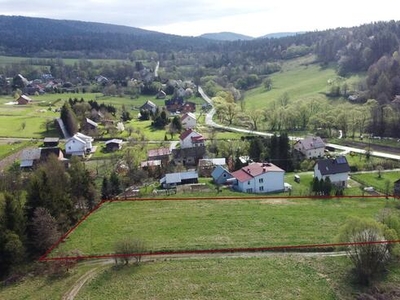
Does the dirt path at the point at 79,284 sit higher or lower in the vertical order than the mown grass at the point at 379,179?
lower

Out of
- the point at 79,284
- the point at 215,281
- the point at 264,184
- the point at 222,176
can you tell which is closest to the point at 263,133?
the point at 222,176

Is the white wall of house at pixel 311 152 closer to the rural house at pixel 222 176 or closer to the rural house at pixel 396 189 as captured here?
the rural house at pixel 396 189

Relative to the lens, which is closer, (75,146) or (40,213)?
(40,213)

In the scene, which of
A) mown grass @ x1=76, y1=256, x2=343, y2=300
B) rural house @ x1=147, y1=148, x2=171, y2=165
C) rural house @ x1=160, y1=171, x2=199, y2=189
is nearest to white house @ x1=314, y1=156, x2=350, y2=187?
rural house @ x1=160, y1=171, x2=199, y2=189

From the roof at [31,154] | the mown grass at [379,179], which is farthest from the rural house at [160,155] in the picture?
the mown grass at [379,179]

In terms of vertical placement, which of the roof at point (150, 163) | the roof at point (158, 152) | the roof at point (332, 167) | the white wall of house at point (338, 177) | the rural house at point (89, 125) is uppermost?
the rural house at point (89, 125)

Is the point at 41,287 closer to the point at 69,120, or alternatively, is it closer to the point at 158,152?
the point at 158,152

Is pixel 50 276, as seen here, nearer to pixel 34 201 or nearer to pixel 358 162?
pixel 34 201

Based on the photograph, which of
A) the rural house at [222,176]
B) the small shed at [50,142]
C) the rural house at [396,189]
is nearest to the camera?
the rural house at [396,189]
